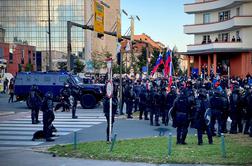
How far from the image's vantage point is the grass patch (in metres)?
10.7

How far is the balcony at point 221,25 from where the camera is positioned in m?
46.3

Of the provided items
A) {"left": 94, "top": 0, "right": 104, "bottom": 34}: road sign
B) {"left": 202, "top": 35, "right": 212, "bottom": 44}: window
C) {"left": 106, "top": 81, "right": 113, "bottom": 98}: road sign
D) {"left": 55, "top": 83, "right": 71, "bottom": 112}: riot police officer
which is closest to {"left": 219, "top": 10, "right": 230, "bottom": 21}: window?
{"left": 202, "top": 35, "right": 212, "bottom": 44}: window

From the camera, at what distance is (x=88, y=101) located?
90.7ft

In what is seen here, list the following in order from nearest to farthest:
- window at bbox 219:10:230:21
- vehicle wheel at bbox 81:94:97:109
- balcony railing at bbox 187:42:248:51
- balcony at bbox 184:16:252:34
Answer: vehicle wheel at bbox 81:94:97:109
balcony at bbox 184:16:252:34
balcony railing at bbox 187:42:248:51
window at bbox 219:10:230:21

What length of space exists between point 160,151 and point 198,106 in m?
2.48

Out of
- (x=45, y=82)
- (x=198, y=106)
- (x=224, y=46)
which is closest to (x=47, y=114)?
(x=198, y=106)

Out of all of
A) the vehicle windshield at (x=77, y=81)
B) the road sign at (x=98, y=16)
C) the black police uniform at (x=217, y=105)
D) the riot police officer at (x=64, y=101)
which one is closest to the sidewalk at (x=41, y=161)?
the black police uniform at (x=217, y=105)

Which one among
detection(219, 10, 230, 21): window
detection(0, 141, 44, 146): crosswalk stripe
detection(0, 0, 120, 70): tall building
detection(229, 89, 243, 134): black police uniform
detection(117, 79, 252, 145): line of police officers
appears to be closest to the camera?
detection(117, 79, 252, 145): line of police officers

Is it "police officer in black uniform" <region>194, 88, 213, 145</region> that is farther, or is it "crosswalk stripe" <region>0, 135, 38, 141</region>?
"crosswalk stripe" <region>0, 135, 38, 141</region>

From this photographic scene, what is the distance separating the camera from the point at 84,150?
12352mm

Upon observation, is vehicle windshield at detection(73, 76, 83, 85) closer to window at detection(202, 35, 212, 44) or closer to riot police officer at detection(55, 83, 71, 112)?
riot police officer at detection(55, 83, 71, 112)

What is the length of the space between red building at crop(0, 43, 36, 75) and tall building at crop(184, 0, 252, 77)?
36.6 m

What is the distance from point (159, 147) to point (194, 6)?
44.1 metres

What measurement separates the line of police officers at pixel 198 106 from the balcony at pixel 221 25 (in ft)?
90.3
